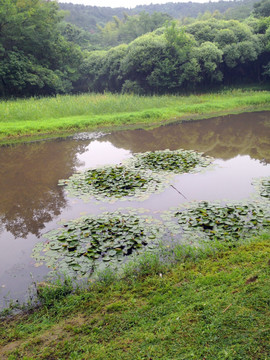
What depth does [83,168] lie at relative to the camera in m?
9.30

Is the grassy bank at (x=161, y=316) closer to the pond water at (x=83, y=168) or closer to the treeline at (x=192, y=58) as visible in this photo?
the pond water at (x=83, y=168)

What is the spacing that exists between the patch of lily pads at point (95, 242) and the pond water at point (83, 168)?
275 millimetres

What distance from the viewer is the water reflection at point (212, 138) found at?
35.9 ft

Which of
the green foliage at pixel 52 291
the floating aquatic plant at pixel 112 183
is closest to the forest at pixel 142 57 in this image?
the floating aquatic plant at pixel 112 183

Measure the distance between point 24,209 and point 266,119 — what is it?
1399 cm

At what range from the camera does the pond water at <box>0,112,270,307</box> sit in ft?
17.4

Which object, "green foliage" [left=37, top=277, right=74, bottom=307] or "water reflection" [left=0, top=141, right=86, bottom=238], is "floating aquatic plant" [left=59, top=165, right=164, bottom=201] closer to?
"water reflection" [left=0, top=141, right=86, bottom=238]

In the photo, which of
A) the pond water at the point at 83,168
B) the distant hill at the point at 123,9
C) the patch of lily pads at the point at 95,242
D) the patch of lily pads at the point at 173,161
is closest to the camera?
the patch of lily pads at the point at 95,242

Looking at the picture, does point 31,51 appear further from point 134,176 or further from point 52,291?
point 52,291

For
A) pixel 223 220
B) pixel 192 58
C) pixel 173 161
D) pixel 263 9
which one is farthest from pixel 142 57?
pixel 223 220

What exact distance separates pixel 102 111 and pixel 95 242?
43.7ft

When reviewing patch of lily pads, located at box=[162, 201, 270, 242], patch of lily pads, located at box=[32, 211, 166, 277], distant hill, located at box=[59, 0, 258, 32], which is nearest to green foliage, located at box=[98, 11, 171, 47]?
distant hill, located at box=[59, 0, 258, 32]

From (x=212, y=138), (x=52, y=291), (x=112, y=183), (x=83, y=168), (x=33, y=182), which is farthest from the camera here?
(x=212, y=138)

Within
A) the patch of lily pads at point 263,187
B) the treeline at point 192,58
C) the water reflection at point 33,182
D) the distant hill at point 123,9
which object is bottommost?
the water reflection at point 33,182
